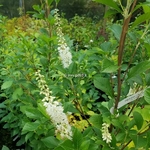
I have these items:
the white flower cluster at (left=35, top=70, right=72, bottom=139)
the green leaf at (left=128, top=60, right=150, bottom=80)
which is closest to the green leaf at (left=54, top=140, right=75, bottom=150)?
the white flower cluster at (left=35, top=70, right=72, bottom=139)

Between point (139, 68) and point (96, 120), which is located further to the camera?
point (96, 120)

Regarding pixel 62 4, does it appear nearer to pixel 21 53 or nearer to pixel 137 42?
pixel 21 53

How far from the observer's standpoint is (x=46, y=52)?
63.3 inches

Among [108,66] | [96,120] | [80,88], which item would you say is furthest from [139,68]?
[80,88]

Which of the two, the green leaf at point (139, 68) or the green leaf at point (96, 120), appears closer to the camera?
the green leaf at point (139, 68)

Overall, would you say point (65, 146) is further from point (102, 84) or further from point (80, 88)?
point (80, 88)

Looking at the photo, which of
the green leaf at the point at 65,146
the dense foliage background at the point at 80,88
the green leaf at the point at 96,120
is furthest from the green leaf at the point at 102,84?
the green leaf at the point at 65,146

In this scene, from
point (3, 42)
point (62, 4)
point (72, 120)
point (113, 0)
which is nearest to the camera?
point (113, 0)

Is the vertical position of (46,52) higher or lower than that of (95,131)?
higher

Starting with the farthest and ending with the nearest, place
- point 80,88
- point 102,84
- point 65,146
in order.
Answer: point 80,88 → point 102,84 → point 65,146

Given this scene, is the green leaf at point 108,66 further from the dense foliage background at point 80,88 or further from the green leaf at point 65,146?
the green leaf at point 65,146

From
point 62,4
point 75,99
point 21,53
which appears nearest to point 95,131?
point 75,99

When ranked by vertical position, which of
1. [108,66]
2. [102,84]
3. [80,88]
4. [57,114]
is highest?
[108,66]

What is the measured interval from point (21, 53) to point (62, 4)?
6.04 metres
